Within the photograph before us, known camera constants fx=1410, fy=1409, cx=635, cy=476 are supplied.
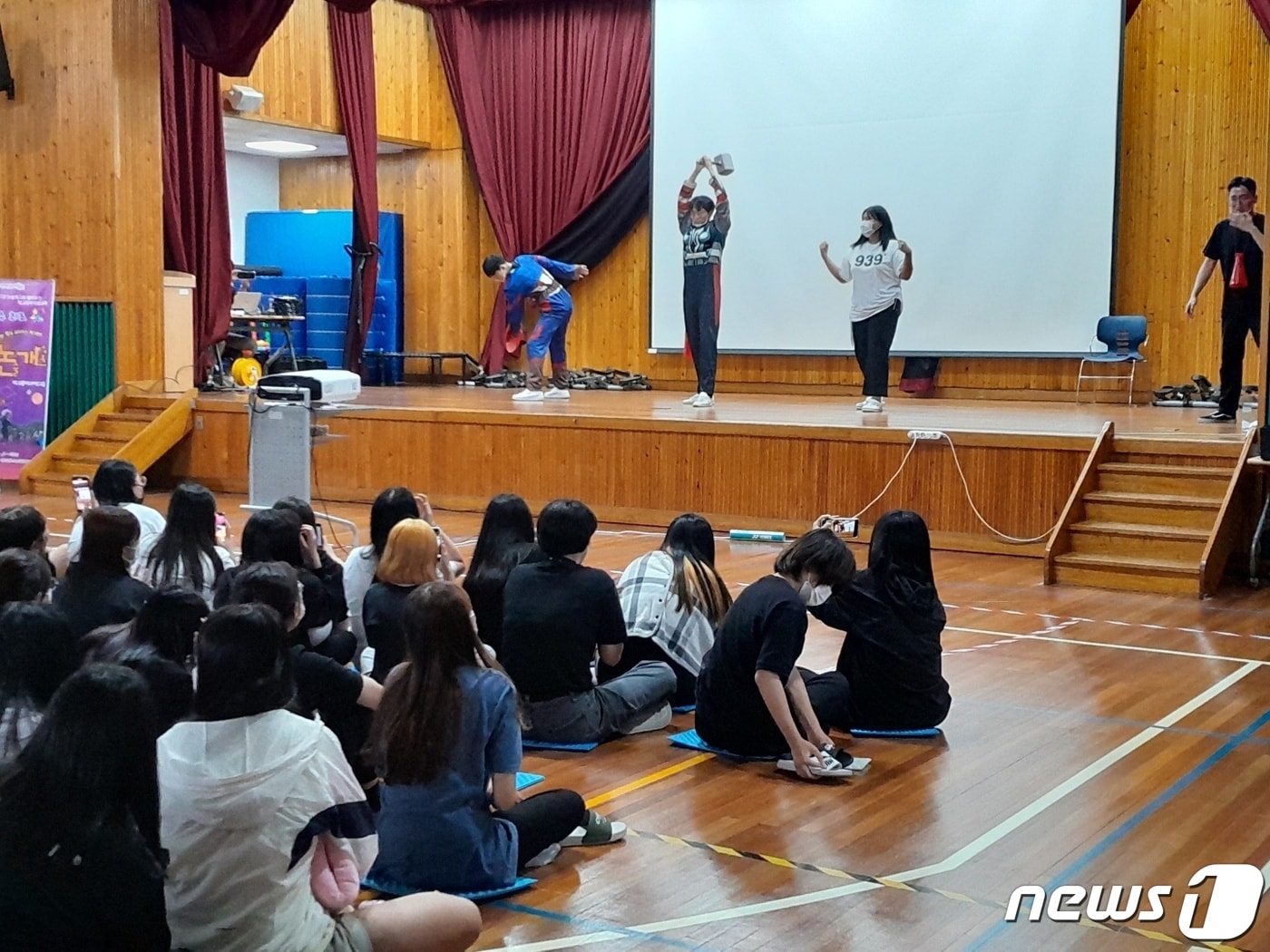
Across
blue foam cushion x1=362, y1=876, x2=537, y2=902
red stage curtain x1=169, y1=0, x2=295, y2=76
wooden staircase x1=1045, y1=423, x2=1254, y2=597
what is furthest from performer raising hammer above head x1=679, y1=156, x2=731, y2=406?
blue foam cushion x1=362, y1=876, x2=537, y2=902

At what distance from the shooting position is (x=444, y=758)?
280 centimetres

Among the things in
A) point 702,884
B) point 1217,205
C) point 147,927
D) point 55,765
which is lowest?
point 702,884

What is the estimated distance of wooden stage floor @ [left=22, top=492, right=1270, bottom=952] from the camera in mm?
2785

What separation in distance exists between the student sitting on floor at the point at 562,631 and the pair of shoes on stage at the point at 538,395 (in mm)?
6368

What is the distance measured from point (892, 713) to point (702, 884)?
4.50 ft

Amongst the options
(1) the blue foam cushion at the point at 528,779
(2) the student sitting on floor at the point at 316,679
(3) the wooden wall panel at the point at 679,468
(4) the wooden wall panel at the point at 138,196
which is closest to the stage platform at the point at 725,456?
(3) the wooden wall panel at the point at 679,468

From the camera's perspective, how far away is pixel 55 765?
1856 mm

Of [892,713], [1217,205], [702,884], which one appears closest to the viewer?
[702,884]

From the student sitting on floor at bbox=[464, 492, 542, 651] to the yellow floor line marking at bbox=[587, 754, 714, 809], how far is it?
706 millimetres

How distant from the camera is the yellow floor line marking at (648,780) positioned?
3616mm

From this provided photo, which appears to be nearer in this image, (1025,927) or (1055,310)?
(1025,927)

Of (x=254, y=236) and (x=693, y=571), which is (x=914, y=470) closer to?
(x=693, y=571)

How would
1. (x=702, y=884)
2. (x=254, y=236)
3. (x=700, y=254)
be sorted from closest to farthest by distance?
(x=702, y=884) < (x=700, y=254) < (x=254, y=236)

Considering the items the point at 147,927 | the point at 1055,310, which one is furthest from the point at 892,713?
the point at 1055,310
